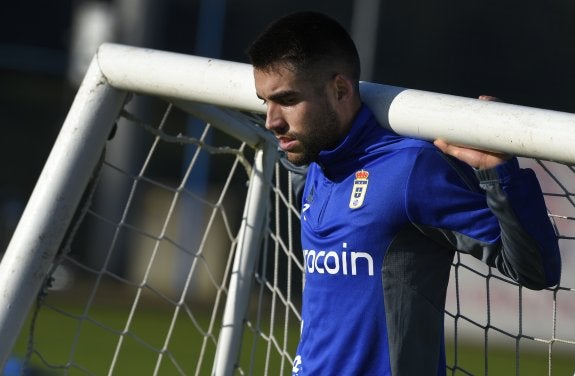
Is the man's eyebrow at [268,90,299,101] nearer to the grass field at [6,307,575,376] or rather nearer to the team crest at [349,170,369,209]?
the team crest at [349,170,369,209]

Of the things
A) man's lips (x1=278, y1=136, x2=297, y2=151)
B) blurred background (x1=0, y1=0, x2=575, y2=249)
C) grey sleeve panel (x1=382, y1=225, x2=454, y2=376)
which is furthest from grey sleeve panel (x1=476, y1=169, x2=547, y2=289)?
blurred background (x1=0, y1=0, x2=575, y2=249)

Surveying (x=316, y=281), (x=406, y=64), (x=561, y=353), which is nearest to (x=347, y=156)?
(x=316, y=281)

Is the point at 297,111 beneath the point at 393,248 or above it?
above

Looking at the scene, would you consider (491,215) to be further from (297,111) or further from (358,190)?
(297,111)

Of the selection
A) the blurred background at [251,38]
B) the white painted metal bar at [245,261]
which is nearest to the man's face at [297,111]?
Result: the white painted metal bar at [245,261]

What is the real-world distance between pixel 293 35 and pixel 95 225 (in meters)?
9.21

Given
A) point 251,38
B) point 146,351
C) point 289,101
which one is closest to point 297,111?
point 289,101

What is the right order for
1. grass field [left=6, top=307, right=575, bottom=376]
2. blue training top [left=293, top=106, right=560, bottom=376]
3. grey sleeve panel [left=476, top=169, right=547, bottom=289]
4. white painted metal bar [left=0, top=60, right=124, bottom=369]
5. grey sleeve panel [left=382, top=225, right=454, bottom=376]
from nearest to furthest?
grey sleeve panel [left=476, top=169, right=547, bottom=289] → blue training top [left=293, top=106, right=560, bottom=376] → grey sleeve panel [left=382, top=225, right=454, bottom=376] → white painted metal bar [left=0, top=60, right=124, bottom=369] → grass field [left=6, top=307, right=575, bottom=376]

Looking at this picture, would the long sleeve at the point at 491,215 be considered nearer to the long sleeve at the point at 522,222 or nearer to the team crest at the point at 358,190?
the long sleeve at the point at 522,222

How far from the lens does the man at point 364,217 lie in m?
2.06

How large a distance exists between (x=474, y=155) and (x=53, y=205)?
3.17ft

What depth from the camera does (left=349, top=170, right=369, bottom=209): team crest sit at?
7.13 ft

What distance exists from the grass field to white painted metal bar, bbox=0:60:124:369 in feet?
9.94

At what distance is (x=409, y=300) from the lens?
2.13m
